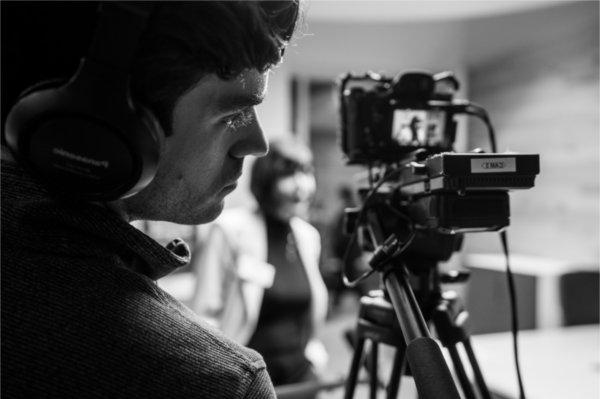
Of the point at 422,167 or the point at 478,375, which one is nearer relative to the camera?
the point at 422,167

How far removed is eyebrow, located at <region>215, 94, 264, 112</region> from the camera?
530 millimetres

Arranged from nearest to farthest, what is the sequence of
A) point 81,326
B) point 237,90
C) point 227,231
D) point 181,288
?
point 81,326
point 237,90
point 227,231
point 181,288

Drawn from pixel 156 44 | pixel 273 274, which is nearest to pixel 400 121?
pixel 156 44

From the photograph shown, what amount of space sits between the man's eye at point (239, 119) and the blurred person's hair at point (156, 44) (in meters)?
0.06

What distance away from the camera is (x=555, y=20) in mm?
3523

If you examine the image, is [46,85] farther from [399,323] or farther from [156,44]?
[399,323]

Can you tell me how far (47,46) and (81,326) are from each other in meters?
0.25

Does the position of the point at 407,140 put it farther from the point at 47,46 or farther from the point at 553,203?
the point at 553,203

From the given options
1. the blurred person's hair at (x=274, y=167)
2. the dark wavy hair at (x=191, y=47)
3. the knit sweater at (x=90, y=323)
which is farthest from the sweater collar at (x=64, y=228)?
the blurred person's hair at (x=274, y=167)

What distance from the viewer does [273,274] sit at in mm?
1774

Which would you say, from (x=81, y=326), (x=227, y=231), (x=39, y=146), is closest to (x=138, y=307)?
(x=81, y=326)

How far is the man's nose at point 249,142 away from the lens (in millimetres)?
591

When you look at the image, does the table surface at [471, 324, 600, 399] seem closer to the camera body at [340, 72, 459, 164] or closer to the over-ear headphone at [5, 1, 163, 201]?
the camera body at [340, 72, 459, 164]

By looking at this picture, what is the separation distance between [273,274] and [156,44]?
138 centimetres
